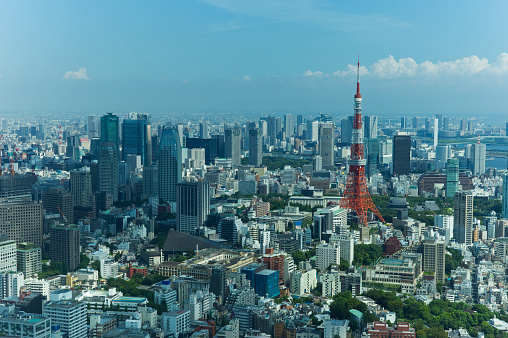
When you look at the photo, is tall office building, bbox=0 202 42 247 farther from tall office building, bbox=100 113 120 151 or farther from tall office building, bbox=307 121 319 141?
tall office building, bbox=307 121 319 141

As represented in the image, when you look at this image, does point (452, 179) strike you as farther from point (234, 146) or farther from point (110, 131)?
point (110, 131)

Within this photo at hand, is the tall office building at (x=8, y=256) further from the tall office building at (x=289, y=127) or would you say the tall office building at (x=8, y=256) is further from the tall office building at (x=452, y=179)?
the tall office building at (x=289, y=127)

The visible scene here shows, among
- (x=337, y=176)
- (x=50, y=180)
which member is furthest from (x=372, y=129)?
(x=50, y=180)

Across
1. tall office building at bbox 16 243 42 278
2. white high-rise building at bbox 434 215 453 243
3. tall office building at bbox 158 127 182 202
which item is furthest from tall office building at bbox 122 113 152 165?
tall office building at bbox 16 243 42 278

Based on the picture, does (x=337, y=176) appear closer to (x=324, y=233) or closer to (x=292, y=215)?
(x=292, y=215)

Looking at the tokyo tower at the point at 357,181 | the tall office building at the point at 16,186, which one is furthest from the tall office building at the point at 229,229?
the tall office building at the point at 16,186

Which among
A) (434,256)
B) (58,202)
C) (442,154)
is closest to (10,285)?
(58,202)
